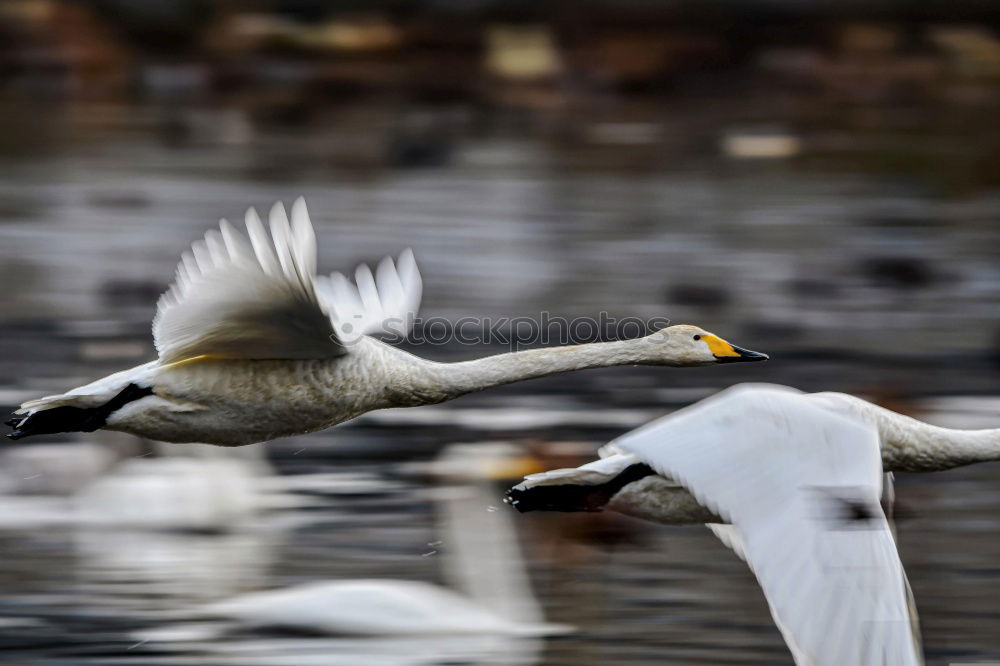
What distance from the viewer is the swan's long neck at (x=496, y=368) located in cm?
791

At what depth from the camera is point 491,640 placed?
946 centimetres

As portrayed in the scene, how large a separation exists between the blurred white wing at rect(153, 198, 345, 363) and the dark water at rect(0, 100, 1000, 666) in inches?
77.4

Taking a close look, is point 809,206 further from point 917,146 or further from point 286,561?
point 286,561

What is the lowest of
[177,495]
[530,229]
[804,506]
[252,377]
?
[177,495]

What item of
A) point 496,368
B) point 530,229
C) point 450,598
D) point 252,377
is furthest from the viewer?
point 530,229

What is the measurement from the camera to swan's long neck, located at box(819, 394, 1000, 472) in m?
7.70

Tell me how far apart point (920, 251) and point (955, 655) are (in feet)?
30.6

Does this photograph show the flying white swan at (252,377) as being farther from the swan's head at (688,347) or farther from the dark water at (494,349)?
the dark water at (494,349)

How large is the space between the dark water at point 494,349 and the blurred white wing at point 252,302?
1966 millimetres

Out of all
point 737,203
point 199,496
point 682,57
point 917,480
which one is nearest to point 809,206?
point 737,203

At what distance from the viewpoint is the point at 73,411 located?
26.2ft

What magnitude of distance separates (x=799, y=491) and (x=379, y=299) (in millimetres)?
2150

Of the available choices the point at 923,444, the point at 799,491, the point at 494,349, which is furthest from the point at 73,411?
the point at 494,349

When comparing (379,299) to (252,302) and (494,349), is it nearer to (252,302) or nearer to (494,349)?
(252,302)
